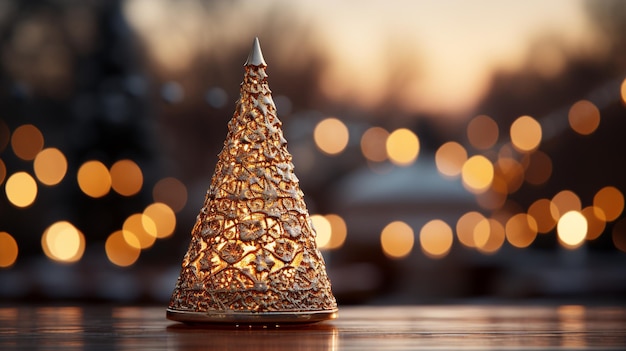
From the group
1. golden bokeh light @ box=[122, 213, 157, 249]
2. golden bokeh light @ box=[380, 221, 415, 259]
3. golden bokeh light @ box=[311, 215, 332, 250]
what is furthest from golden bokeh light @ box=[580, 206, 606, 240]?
golden bokeh light @ box=[122, 213, 157, 249]

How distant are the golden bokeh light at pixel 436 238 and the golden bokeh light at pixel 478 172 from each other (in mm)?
1035

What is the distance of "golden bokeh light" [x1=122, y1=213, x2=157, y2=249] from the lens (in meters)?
A: 13.4

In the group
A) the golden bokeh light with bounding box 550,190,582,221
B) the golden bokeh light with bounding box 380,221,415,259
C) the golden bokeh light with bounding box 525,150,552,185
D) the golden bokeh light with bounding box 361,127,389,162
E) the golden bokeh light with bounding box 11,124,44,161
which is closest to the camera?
the golden bokeh light with bounding box 380,221,415,259

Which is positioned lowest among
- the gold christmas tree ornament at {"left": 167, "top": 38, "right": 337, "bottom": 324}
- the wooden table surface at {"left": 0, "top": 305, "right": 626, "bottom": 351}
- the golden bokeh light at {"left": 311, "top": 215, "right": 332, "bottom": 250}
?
the wooden table surface at {"left": 0, "top": 305, "right": 626, "bottom": 351}

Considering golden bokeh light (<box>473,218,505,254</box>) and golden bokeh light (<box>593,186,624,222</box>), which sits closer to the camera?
golden bokeh light (<box>593,186,624,222</box>)

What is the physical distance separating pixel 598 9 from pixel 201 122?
5.73 meters

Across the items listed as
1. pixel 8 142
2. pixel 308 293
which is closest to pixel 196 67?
pixel 8 142

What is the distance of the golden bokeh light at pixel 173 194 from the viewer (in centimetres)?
1595

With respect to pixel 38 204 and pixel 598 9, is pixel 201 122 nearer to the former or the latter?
pixel 38 204

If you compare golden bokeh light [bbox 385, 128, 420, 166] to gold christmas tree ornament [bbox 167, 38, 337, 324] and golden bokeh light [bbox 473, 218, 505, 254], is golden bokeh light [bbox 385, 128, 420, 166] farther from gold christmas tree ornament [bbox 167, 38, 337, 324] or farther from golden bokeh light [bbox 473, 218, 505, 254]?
gold christmas tree ornament [bbox 167, 38, 337, 324]

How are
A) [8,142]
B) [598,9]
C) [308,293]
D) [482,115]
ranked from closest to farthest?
[308,293], [598,9], [482,115], [8,142]

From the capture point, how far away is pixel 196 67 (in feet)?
46.2

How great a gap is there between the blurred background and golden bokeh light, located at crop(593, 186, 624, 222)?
0.12 feet

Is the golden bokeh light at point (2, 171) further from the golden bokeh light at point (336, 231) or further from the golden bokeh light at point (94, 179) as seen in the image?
the golden bokeh light at point (336, 231)
